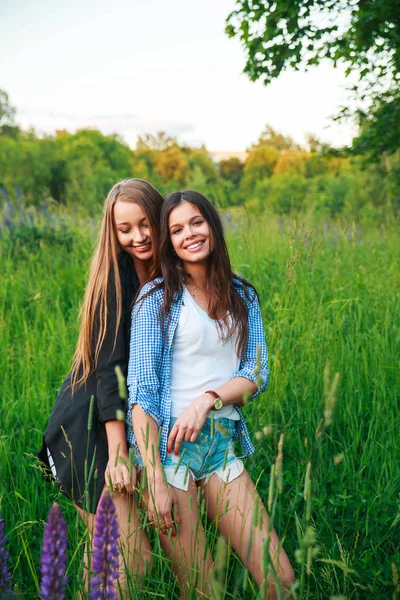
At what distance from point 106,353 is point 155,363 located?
0.23 metres

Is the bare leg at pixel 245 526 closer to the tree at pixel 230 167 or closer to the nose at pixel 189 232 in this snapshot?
the nose at pixel 189 232

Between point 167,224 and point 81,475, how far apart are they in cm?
106

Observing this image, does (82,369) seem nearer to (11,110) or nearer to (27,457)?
(27,457)

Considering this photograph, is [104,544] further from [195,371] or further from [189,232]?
[189,232]

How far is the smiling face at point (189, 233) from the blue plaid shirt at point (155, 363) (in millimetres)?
173

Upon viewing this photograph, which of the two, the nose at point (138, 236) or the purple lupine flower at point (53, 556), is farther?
the nose at point (138, 236)

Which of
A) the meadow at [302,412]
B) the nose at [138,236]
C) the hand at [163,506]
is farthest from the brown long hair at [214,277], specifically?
the hand at [163,506]

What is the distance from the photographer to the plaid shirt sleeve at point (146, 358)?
6.79 ft

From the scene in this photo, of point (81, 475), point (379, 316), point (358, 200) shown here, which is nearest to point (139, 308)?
point (81, 475)

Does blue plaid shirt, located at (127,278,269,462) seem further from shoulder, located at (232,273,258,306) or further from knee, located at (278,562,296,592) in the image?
knee, located at (278,562,296,592)

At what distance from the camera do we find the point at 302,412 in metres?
2.94

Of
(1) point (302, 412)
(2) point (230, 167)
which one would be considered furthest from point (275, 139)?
(1) point (302, 412)

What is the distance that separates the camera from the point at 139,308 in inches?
87.4

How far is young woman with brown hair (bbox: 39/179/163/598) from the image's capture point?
2150 mm
